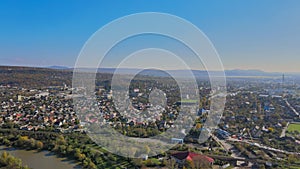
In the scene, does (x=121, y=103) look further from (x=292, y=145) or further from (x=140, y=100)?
(x=292, y=145)

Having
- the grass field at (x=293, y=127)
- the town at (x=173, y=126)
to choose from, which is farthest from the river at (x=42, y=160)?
the grass field at (x=293, y=127)

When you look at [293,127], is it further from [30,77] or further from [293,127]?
[30,77]

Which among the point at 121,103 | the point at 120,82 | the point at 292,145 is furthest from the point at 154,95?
the point at 292,145

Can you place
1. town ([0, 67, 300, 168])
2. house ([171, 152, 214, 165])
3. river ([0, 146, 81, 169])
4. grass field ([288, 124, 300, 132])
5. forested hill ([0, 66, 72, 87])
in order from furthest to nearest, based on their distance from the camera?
forested hill ([0, 66, 72, 87])
grass field ([288, 124, 300, 132])
river ([0, 146, 81, 169])
town ([0, 67, 300, 168])
house ([171, 152, 214, 165])

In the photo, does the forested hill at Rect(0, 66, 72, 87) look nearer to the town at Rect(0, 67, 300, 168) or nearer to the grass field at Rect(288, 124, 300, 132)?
the town at Rect(0, 67, 300, 168)

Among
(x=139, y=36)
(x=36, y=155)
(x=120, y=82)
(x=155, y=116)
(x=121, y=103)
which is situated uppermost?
(x=139, y=36)

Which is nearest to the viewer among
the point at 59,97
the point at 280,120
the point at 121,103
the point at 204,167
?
the point at 121,103

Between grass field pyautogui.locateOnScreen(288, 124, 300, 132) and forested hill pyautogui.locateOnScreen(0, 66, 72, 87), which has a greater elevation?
forested hill pyautogui.locateOnScreen(0, 66, 72, 87)

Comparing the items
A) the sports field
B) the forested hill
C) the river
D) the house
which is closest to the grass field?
the sports field
